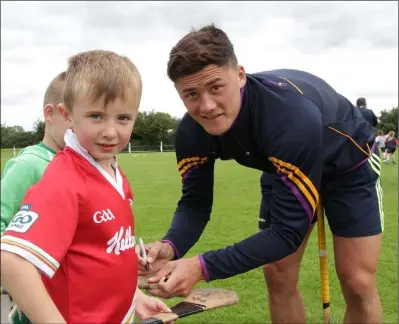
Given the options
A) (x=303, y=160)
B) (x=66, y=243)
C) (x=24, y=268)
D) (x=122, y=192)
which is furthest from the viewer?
(x=303, y=160)

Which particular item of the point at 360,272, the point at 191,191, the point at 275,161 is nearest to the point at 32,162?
the point at 191,191

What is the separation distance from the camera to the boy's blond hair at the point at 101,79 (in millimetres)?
1904

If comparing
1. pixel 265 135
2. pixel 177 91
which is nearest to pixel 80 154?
pixel 177 91

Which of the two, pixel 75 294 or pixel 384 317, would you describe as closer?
pixel 75 294

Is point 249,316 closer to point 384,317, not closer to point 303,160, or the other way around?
point 384,317

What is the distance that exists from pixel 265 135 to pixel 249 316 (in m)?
2.13

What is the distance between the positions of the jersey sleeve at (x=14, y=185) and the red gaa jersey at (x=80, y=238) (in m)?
0.62

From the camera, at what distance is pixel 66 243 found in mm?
1739

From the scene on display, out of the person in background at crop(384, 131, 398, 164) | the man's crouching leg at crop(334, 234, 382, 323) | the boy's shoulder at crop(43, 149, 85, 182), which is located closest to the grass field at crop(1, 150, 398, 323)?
the man's crouching leg at crop(334, 234, 382, 323)

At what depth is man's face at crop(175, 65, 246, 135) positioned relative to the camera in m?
2.59

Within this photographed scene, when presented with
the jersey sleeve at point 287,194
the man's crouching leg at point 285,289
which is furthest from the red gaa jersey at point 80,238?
the man's crouching leg at point 285,289

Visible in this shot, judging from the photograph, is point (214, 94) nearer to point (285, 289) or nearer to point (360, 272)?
point (360, 272)

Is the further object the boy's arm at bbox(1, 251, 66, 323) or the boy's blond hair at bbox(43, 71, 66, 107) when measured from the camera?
the boy's blond hair at bbox(43, 71, 66, 107)

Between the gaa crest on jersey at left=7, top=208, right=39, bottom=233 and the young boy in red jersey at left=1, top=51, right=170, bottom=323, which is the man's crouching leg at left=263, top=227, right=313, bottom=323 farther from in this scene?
the gaa crest on jersey at left=7, top=208, right=39, bottom=233
